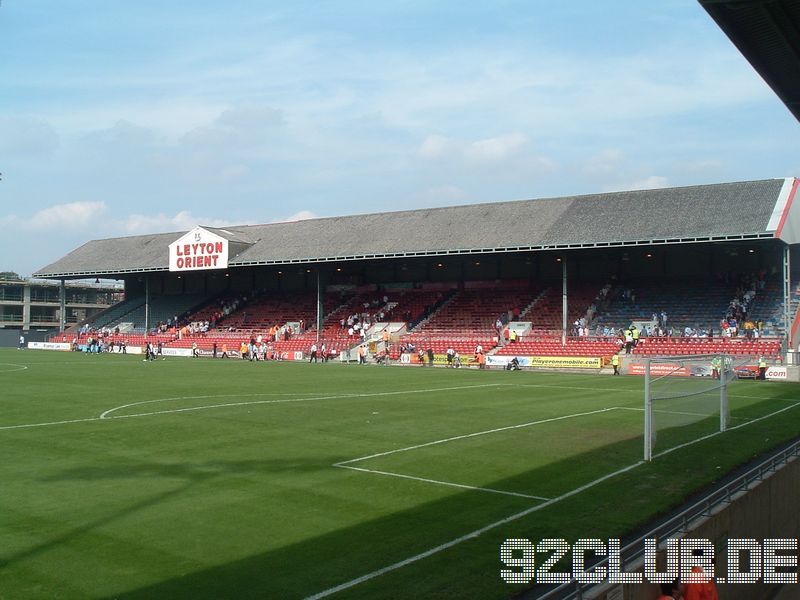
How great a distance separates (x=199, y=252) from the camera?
62.0 m

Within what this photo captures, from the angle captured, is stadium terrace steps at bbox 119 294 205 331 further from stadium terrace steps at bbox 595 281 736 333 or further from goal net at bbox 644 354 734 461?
goal net at bbox 644 354 734 461

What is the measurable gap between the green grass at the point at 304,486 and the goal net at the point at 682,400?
30cm

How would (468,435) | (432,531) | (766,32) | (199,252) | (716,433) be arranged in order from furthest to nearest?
(199,252) < (716,433) < (468,435) < (432,531) < (766,32)

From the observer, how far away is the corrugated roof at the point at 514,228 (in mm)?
43750

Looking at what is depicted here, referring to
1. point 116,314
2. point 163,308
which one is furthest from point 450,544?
point 116,314

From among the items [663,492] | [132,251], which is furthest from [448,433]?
[132,251]

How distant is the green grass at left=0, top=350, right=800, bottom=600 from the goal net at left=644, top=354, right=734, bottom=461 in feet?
0.98

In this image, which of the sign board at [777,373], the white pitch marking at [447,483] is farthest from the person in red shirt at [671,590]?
the sign board at [777,373]

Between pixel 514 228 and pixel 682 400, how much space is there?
3377 cm

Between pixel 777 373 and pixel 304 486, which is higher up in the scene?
pixel 777 373

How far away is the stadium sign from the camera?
60562 millimetres

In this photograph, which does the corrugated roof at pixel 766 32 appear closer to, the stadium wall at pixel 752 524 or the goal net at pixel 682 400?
the stadium wall at pixel 752 524

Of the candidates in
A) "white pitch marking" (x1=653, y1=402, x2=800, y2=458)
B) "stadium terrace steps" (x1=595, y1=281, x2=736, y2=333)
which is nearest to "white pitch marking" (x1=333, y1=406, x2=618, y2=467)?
"white pitch marking" (x1=653, y1=402, x2=800, y2=458)

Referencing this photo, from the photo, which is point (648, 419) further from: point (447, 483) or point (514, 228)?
point (514, 228)
